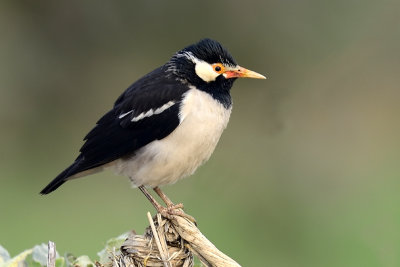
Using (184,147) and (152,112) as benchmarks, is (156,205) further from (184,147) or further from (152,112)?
(152,112)

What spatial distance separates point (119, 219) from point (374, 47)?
10.8 ft

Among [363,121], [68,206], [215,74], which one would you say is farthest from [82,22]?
[215,74]

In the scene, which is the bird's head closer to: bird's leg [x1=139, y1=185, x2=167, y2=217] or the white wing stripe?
the white wing stripe

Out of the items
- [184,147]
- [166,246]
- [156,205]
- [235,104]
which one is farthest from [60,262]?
[235,104]

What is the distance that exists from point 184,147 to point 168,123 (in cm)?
12

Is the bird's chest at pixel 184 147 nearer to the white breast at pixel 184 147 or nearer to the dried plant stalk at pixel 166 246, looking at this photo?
the white breast at pixel 184 147

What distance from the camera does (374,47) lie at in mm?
7957

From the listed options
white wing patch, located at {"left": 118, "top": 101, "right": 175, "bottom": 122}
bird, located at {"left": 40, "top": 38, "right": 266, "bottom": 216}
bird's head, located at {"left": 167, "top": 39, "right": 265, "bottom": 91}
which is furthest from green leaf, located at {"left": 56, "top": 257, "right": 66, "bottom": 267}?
bird's head, located at {"left": 167, "top": 39, "right": 265, "bottom": 91}

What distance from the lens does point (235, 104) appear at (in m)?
7.46

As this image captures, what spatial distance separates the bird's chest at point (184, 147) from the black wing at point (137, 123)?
4cm

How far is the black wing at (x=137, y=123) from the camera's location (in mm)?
3283

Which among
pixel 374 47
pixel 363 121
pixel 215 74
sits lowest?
pixel 215 74

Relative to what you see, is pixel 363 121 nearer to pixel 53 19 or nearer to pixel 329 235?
pixel 329 235

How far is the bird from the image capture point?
10.6ft
